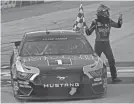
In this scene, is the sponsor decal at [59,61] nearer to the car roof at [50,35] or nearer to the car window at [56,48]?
the car window at [56,48]

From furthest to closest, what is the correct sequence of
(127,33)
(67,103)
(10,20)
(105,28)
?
(10,20) → (127,33) → (105,28) → (67,103)

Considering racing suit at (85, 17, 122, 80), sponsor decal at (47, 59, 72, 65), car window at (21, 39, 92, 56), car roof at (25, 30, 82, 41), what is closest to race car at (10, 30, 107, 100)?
sponsor decal at (47, 59, 72, 65)

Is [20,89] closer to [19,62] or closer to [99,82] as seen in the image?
[19,62]

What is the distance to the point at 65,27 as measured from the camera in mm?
27797

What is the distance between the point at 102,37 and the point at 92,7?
27967 mm

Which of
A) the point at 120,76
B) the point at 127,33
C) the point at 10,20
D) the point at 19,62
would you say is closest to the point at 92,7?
the point at 10,20

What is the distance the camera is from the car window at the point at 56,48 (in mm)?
11461

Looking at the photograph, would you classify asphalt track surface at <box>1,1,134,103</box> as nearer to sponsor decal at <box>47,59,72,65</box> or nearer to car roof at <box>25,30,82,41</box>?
sponsor decal at <box>47,59,72,65</box>

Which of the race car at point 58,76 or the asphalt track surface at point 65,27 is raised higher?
the race car at point 58,76

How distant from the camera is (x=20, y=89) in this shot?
10.4 m

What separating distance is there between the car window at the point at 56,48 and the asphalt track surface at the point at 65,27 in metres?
0.97

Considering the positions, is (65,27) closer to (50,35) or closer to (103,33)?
(103,33)

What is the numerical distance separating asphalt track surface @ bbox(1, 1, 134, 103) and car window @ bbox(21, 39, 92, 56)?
97 centimetres

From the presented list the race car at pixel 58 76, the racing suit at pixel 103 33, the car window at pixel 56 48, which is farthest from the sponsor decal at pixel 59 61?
the racing suit at pixel 103 33
